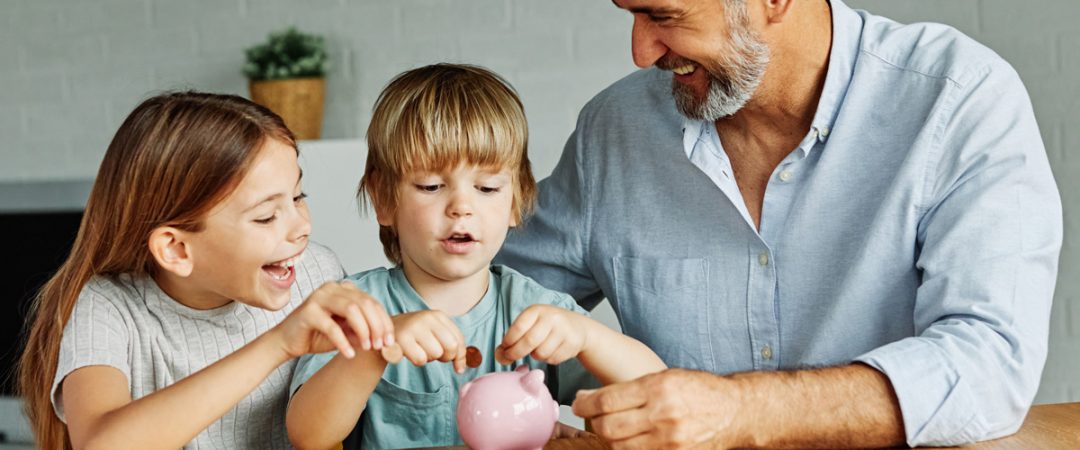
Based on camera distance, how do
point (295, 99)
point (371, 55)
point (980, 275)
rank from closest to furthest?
point (980, 275) → point (295, 99) → point (371, 55)

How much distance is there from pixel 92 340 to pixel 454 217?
1.42 feet

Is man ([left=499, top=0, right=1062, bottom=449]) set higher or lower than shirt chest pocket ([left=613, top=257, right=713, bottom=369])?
higher

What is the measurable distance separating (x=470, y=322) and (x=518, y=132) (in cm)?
25

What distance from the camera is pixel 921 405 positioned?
1232 mm

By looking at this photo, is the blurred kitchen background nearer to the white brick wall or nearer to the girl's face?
the white brick wall

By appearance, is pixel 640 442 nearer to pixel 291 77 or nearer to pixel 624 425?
pixel 624 425

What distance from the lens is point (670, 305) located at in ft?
5.64

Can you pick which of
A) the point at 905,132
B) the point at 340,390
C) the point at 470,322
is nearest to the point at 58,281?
the point at 340,390

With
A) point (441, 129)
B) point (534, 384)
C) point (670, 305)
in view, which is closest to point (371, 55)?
point (670, 305)

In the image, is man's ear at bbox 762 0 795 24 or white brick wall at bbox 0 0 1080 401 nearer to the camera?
man's ear at bbox 762 0 795 24

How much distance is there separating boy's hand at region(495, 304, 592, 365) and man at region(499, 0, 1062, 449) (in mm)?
114

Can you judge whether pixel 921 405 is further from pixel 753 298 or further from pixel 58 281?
pixel 58 281

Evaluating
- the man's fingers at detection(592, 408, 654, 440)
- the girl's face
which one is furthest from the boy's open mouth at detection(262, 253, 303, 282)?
the man's fingers at detection(592, 408, 654, 440)

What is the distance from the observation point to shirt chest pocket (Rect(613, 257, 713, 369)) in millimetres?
1700
